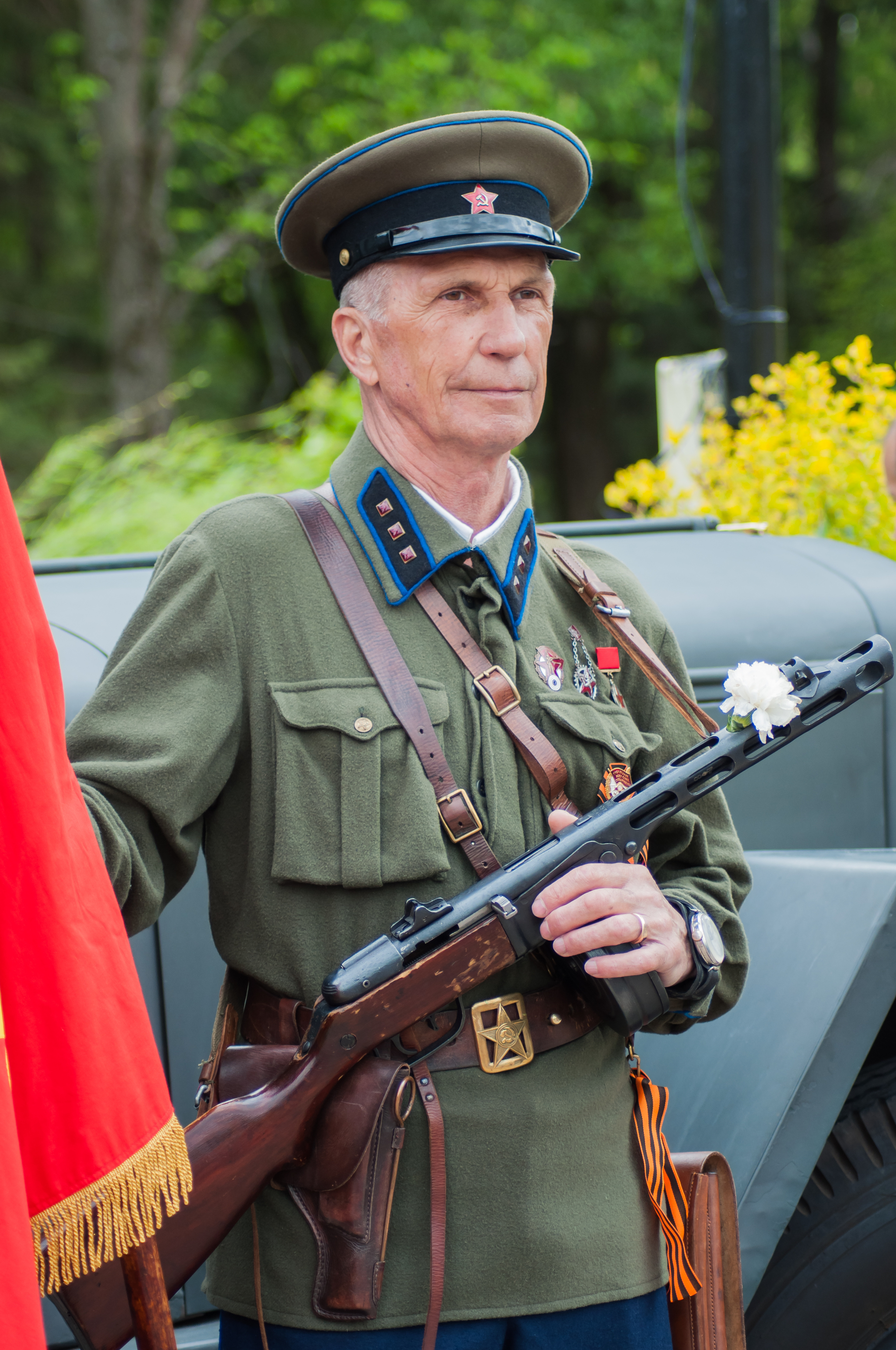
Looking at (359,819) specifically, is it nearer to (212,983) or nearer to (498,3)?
(212,983)

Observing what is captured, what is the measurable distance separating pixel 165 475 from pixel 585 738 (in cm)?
524

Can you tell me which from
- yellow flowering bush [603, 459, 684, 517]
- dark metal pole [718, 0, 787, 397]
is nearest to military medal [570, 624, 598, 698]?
yellow flowering bush [603, 459, 684, 517]

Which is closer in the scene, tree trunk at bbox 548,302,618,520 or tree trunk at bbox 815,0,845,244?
tree trunk at bbox 548,302,618,520

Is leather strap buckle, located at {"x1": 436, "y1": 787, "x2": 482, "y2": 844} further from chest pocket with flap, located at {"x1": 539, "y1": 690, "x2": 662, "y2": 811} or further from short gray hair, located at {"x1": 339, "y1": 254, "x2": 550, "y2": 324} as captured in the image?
short gray hair, located at {"x1": 339, "y1": 254, "x2": 550, "y2": 324}

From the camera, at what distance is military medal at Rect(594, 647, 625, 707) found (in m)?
1.86

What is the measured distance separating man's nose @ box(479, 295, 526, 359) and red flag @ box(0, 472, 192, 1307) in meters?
0.72

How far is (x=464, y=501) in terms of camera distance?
181 centimetres

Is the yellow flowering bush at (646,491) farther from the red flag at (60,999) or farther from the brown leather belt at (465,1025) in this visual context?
the red flag at (60,999)

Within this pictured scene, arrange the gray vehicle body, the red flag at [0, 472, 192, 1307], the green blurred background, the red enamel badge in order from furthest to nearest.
Answer: 1. the green blurred background
2. the gray vehicle body
3. the red enamel badge
4. the red flag at [0, 472, 192, 1307]

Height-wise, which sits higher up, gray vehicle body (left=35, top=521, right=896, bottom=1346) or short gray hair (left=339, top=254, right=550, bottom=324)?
short gray hair (left=339, top=254, right=550, bottom=324)

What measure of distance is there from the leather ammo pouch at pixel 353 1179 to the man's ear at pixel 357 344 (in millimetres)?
875

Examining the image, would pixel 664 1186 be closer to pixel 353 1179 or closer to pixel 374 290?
pixel 353 1179

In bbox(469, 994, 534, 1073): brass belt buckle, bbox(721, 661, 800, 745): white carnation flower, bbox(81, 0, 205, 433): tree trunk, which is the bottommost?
bbox(469, 994, 534, 1073): brass belt buckle

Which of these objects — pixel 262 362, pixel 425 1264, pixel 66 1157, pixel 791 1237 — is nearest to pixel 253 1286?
pixel 425 1264
